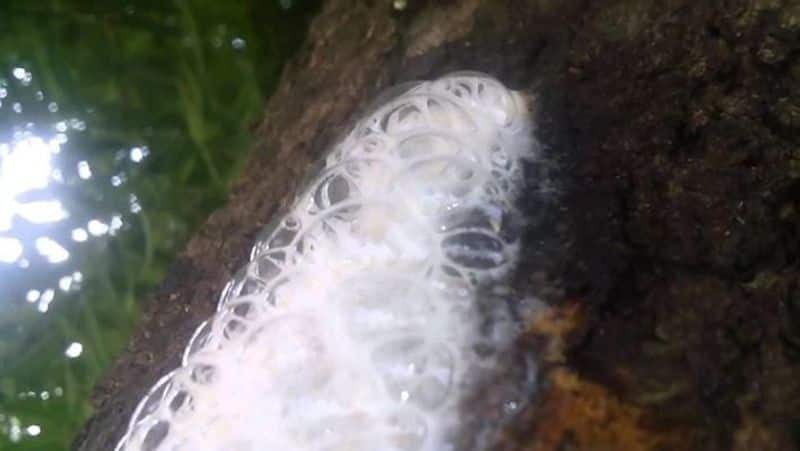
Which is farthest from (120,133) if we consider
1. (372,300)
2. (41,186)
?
(372,300)

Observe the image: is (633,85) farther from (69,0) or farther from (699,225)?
(69,0)

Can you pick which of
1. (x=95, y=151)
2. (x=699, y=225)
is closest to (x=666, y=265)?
(x=699, y=225)

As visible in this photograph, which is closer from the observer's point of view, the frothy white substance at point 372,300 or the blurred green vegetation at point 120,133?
the frothy white substance at point 372,300

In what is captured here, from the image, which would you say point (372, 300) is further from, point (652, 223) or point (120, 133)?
point (120, 133)

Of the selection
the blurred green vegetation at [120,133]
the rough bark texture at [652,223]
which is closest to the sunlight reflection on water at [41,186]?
the blurred green vegetation at [120,133]

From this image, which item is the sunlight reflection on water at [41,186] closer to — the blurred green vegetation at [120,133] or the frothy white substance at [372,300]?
the blurred green vegetation at [120,133]

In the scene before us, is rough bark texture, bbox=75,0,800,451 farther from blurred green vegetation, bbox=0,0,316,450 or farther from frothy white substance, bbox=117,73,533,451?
blurred green vegetation, bbox=0,0,316,450

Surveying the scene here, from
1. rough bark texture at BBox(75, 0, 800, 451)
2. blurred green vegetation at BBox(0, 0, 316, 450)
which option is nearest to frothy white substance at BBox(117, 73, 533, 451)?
rough bark texture at BBox(75, 0, 800, 451)

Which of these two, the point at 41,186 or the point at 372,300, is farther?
the point at 41,186
